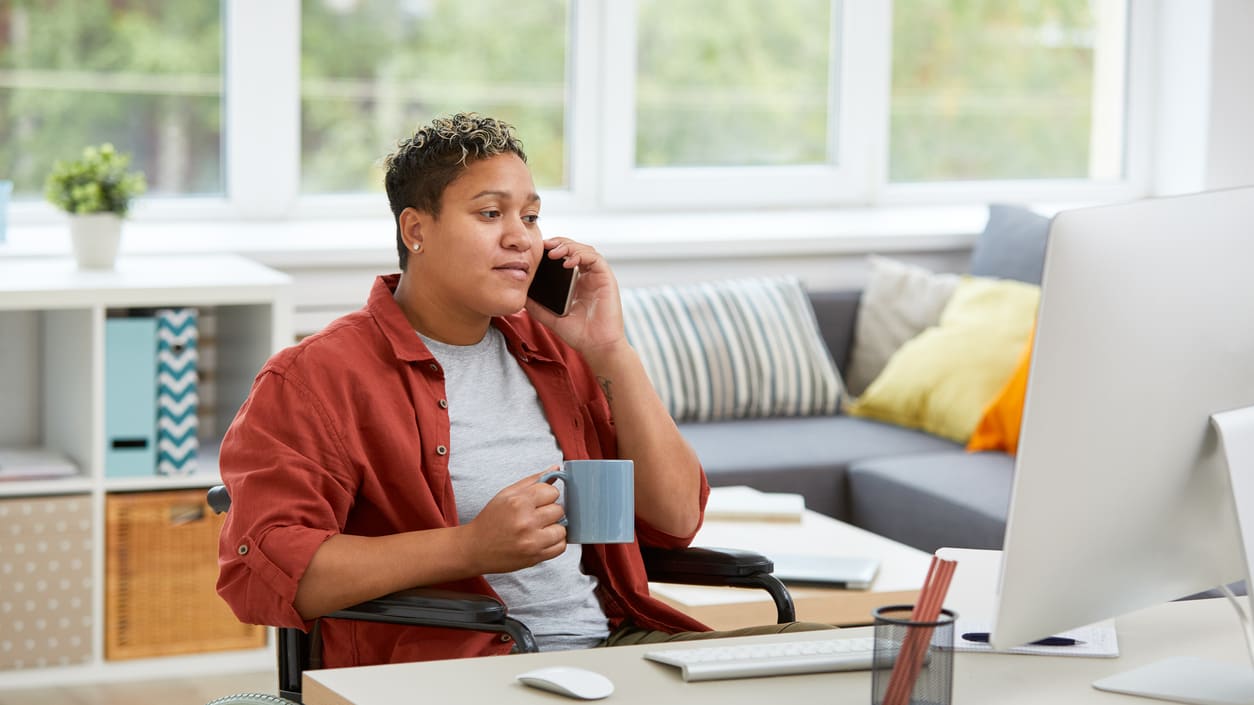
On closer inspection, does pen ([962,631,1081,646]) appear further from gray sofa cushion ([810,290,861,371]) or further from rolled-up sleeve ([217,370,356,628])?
gray sofa cushion ([810,290,861,371])

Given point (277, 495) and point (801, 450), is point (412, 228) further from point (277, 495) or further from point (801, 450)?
point (801, 450)

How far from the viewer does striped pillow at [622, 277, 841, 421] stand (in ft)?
13.8

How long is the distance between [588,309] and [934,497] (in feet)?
5.26

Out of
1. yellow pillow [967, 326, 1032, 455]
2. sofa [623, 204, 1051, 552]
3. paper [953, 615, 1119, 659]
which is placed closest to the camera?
paper [953, 615, 1119, 659]

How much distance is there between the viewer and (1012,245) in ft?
14.5

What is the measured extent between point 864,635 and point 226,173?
10.1 ft

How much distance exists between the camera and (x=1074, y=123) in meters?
5.36

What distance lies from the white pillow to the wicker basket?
1.80 metres

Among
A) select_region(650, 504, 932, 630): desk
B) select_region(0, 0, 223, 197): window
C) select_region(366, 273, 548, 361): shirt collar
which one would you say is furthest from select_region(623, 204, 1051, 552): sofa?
select_region(366, 273, 548, 361): shirt collar

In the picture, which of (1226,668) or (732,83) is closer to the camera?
(1226,668)

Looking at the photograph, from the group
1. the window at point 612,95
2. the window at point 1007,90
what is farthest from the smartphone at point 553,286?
the window at point 1007,90

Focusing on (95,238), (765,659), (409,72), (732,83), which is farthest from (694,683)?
(732,83)

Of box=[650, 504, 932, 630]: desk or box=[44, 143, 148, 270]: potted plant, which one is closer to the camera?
box=[650, 504, 932, 630]: desk

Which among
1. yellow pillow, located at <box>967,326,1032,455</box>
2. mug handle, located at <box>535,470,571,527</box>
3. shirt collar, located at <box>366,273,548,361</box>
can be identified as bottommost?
yellow pillow, located at <box>967,326,1032,455</box>
